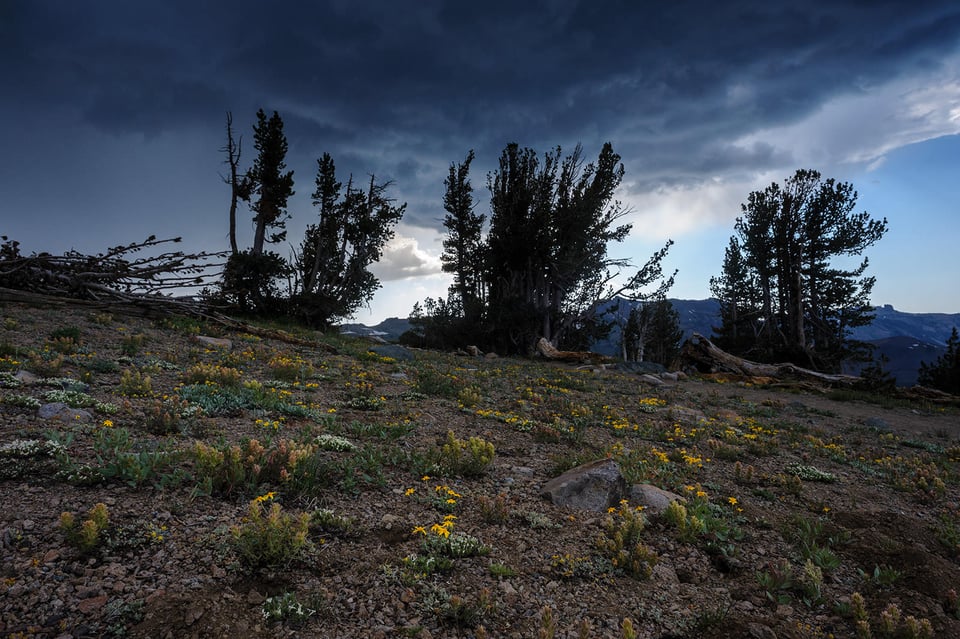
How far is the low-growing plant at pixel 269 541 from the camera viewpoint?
11.0 feet

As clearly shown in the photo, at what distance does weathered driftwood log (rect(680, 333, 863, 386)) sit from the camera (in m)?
22.8

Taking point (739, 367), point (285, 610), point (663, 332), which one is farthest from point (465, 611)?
point (663, 332)

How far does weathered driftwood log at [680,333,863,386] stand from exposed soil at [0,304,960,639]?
1568 cm

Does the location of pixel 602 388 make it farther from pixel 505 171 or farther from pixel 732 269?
pixel 732 269

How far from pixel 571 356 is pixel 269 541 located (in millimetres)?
24434

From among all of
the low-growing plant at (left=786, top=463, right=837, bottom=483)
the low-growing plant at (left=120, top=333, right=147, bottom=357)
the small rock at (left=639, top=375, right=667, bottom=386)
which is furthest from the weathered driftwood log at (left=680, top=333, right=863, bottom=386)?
the low-growing plant at (left=120, top=333, right=147, bottom=357)

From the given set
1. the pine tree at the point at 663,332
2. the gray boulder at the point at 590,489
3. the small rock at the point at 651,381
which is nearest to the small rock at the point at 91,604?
the gray boulder at the point at 590,489

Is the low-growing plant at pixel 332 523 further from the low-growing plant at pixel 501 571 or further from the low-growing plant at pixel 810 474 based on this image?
the low-growing plant at pixel 810 474

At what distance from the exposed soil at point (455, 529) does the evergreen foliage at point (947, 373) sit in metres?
27.7

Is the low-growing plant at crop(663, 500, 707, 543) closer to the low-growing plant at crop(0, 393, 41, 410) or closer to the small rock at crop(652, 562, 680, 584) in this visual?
the small rock at crop(652, 562, 680, 584)

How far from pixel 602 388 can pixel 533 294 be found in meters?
19.8

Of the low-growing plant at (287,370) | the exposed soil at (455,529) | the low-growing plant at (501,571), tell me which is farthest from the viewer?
the low-growing plant at (287,370)

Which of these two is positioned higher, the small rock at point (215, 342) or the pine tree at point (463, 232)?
the pine tree at point (463, 232)

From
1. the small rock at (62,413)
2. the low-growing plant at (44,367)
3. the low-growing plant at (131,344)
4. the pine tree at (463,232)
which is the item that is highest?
the pine tree at (463,232)
